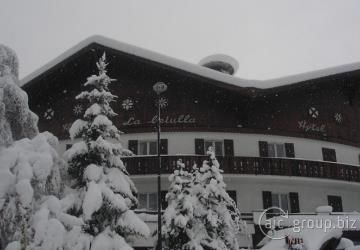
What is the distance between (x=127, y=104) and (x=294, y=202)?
30.6ft

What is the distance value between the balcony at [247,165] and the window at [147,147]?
5.46ft

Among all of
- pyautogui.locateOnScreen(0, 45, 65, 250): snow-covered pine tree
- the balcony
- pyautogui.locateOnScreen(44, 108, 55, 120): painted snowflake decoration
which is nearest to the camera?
pyautogui.locateOnScreen(0, 45, 65, 250): snow-covered pine tree

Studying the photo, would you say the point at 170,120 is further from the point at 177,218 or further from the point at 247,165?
the point at 177,218

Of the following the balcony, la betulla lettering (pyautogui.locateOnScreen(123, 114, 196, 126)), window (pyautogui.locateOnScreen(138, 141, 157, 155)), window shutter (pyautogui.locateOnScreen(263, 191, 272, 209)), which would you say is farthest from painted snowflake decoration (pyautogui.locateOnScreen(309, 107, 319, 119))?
window (pyautogui.locateOnScreen(138, 141, 157, 155))

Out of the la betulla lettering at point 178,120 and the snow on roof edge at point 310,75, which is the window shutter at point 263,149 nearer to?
the snow on roof edge at point 310,75

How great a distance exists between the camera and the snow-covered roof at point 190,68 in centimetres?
2195

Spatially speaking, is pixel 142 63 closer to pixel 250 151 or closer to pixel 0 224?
pixel 250 151

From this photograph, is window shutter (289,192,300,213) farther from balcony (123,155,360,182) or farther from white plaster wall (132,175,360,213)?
balcony (123,155,360,182)

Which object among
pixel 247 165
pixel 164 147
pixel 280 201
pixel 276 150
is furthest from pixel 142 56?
pixel 280 201

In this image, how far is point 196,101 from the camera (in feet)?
75.1

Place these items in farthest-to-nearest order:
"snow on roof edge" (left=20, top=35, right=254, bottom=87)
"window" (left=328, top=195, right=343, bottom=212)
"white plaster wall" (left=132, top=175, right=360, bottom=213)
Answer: "window" (left=328, top=195, right=343, bottom=212) < "snow on roof edge" (left=20, top=35, right=254, bottom=87) < "white plaster wall" (left=132, top=175, right=360, bottom=213)

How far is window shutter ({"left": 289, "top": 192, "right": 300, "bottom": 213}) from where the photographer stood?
2199 cm

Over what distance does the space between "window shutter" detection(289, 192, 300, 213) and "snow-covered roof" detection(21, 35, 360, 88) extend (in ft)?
17.3

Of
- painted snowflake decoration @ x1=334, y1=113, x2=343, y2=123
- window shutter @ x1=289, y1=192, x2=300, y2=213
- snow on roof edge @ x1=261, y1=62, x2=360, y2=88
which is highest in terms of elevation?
snow on roof edge @ x1=261, y1=62, x2=360, y2=88
